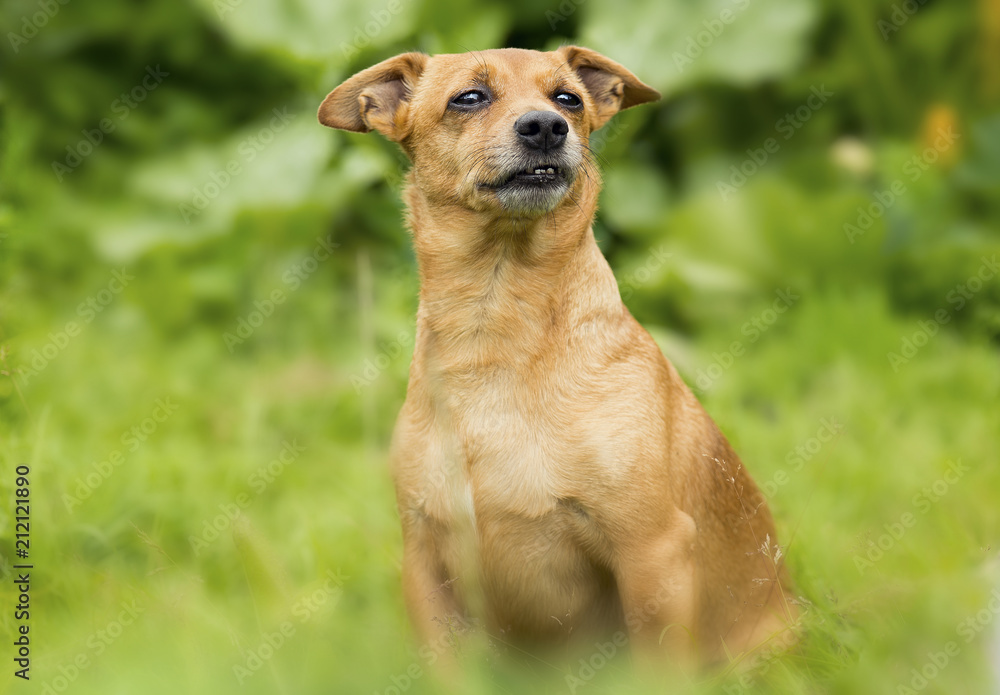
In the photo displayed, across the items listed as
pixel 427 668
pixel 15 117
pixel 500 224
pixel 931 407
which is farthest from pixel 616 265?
pixel 15 117

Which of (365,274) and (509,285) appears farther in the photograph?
(365,274)

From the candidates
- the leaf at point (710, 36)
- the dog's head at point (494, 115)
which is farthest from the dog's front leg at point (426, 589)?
the leaf at point (710, 36)

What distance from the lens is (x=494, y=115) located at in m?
2.95

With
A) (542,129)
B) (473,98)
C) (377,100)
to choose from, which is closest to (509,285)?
(542,129)

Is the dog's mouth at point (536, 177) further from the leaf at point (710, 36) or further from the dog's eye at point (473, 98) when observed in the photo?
the leaf at point (710, 36)

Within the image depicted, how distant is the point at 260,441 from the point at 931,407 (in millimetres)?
3237

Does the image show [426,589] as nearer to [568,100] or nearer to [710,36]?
[568,100]

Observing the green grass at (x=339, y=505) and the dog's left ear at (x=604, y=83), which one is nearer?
the green grass at (x=339, y=505)

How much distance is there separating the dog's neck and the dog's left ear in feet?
1.43

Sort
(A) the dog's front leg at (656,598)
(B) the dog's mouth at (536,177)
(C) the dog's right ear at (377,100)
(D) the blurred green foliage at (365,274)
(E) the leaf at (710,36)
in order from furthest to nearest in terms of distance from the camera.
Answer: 1. (E) the leaf at (710,36)
2. (D) the blurred green foliage at (365,274)
3. (C) the dog's right ear at (377,100)
4. (B) the dog's mouth at (536,177)
5. (A) the dog's front leg at (656,598)

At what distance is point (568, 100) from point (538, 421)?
962 mm

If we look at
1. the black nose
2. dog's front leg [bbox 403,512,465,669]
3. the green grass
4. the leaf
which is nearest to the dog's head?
the black nose

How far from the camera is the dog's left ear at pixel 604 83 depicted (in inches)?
127

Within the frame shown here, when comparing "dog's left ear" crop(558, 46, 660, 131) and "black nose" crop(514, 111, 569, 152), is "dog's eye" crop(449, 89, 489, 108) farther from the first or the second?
"dog's left ear" crop(558, 46, 660, 131)
